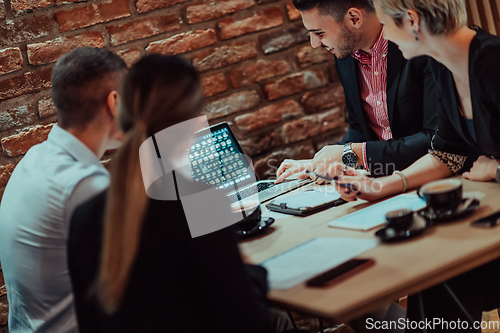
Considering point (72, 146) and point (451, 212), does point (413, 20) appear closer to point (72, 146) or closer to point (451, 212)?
point (451, 212)

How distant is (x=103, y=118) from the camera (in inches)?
52.3

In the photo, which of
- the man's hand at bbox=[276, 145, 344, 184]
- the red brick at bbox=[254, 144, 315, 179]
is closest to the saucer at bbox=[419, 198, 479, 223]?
the man's hand at bbox=[276, 145, 344, 184]

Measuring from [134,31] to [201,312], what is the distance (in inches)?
59.9

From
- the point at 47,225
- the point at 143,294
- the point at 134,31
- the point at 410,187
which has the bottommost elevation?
the point at 410,187

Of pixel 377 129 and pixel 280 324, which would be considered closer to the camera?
pixel 280 324

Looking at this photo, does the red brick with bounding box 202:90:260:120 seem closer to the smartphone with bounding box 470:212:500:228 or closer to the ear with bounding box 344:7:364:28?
the ear with bounding box 344:7:364:28

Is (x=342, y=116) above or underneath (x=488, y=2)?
underneath

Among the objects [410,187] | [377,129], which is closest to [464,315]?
[410,187]

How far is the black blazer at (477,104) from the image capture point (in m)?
1.22

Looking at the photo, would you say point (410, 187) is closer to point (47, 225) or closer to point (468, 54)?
point (468, 54)

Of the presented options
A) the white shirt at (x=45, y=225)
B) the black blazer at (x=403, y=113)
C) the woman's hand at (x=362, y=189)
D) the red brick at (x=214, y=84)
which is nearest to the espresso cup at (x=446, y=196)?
the woman's hand at (x=362, y=189)

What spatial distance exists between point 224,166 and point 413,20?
78 cm

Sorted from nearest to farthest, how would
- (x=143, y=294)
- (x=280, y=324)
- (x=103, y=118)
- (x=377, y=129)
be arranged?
(x=143, y=294) < (x=103, y=118) < (x=280, y=324) < (x=377, y=129)

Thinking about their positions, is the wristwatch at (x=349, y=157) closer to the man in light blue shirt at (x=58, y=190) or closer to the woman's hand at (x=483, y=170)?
the woman's hand at (x=483, y=170)
